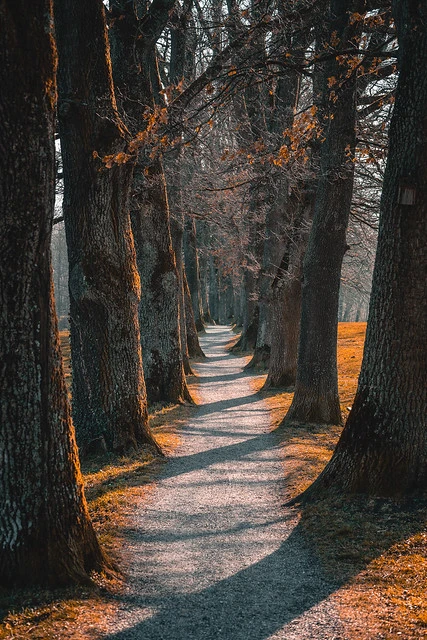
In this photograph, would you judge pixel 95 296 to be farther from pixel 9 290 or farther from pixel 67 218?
pixel 9 290

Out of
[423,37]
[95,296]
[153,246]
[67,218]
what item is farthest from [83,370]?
[423,37]

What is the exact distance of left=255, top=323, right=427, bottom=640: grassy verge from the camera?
4.18 meters

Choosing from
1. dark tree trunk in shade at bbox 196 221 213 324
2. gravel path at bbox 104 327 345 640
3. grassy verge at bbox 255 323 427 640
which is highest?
dark tree trunk in shade at bbox 196 221 213 324

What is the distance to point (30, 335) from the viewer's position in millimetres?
4242

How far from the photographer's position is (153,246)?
39.7 feet

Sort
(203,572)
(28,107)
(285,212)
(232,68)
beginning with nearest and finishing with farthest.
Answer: (28,107), (203,572), (232,68), (285,212)

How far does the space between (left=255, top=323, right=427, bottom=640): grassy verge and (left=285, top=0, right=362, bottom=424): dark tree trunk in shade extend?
3.79m

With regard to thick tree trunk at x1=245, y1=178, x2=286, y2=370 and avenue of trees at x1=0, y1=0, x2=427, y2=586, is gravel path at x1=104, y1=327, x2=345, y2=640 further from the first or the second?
thick tree trunk at x1=245, y1=178, x2=286, y2=370

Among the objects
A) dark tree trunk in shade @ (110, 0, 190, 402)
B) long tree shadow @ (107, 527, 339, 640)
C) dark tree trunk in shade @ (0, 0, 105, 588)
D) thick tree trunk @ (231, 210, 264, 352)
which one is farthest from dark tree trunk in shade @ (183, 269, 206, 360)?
dark tree trunk in shade @ (0, 0, 105, 588)

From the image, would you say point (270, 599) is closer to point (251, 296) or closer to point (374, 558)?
point (374, 558)

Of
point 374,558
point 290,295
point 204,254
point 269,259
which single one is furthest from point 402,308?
point 204,254

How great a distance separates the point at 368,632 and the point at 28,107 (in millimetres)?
4417

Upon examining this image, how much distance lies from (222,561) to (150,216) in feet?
25.7

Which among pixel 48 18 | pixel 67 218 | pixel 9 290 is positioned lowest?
pixel 9 290
